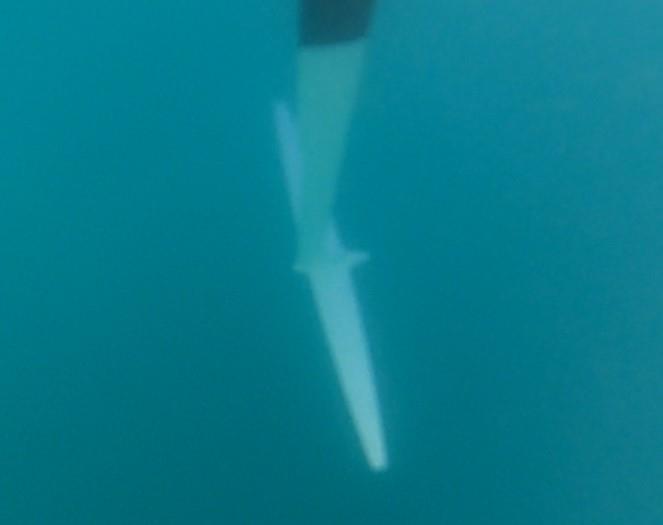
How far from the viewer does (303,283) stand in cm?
66

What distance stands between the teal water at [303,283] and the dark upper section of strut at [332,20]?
0.04 m

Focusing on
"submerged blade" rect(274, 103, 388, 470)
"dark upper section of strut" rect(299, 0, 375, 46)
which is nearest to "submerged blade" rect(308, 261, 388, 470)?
"submerged blade" rect(274, 103, 388, 470)

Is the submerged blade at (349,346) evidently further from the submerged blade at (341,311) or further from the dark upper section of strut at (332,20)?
the dark upper section of strut at (332,20)

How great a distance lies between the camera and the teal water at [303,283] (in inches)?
21.5

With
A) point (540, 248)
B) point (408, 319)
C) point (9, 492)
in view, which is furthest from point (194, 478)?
point (540, 248)

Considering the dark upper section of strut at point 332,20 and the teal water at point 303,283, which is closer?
the dark upper section of strut at point 332,20

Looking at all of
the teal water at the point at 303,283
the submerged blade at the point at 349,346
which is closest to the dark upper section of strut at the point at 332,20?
the teal water at the point at 303,283

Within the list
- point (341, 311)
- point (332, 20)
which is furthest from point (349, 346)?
point (332, 20)

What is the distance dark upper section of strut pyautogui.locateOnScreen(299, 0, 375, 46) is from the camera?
0.44 metres

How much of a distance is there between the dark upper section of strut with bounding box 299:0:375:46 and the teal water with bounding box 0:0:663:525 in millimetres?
39

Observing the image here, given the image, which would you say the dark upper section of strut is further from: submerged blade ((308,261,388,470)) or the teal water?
submerged blade ((308,261,388,470))

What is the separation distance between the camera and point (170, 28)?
20.7 inches

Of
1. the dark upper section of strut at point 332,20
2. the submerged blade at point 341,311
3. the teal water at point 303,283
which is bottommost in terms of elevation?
the dark upper section of strut at point 332,20

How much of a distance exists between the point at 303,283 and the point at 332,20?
249mm
